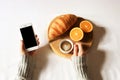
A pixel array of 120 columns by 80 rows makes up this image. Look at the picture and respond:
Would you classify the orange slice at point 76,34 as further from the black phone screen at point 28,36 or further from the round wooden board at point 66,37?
the black phone screen at point 28,36

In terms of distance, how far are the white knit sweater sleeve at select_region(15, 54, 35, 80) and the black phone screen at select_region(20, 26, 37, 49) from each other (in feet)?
0.13

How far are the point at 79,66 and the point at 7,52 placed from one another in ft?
0.84

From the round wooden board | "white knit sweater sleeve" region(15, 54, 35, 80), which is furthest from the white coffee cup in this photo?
"white knit sweater sleeve" region(15, 54, 35, 80)

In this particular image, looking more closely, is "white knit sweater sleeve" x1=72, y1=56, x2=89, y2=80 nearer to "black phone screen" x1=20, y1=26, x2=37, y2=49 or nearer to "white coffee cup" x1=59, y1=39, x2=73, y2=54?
"white coffee cup" x1=59, y1=39, x2=73, y2=54

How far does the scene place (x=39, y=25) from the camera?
930 mm

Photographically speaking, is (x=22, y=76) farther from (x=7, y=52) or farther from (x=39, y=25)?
(x=39, y=25)

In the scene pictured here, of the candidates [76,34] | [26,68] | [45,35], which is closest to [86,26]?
[76,34]

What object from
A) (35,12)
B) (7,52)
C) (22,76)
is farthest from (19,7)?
(22,76)

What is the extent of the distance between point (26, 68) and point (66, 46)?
0.56ft

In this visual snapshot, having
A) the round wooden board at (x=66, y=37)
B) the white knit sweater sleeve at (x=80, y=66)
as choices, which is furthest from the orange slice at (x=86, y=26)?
the white knit sweater sleeve at (x=80, y=66)

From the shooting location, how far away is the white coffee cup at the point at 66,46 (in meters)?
0.86

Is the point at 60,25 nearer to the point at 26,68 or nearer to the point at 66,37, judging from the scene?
the point at 66,37

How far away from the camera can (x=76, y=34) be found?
0.88 m

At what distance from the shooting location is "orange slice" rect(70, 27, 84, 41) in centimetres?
87
